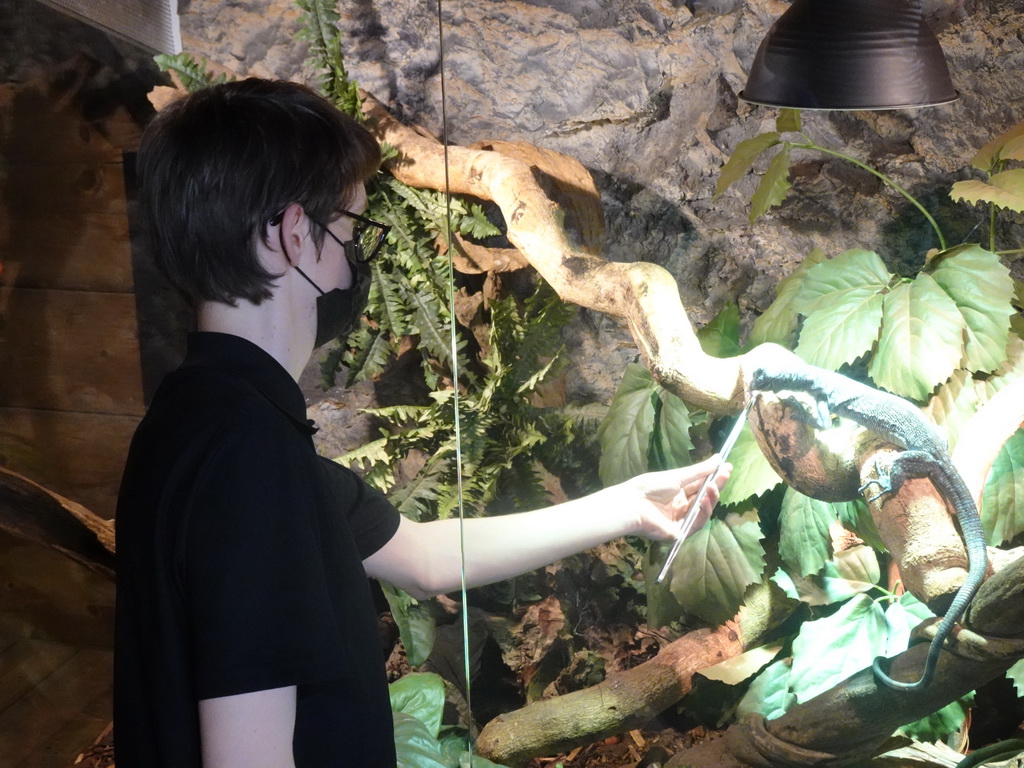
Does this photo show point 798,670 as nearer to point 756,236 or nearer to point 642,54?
point 756,236

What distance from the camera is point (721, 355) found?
3.23 ft

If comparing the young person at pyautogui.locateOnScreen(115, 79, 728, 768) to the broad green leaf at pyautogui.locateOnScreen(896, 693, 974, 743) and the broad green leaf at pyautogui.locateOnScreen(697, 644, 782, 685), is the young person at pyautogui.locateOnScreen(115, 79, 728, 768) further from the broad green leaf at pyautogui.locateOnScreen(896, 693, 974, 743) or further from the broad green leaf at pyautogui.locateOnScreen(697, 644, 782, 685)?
the broad green leaf at pyautogui.locateOnScreen(896, 693, 974, 743)

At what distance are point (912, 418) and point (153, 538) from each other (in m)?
0.85

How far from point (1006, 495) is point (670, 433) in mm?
416

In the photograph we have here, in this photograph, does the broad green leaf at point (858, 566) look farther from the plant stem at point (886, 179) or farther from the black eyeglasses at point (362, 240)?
the black eyeglasses at point (362, 240)

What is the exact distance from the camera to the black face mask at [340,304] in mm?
982

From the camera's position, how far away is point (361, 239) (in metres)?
1.00

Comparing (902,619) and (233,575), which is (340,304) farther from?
(902,619)

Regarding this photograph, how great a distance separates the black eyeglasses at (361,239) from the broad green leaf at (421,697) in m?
0.58

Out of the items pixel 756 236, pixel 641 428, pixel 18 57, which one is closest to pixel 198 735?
pixel 641 428

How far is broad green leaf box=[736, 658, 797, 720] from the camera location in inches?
43.4

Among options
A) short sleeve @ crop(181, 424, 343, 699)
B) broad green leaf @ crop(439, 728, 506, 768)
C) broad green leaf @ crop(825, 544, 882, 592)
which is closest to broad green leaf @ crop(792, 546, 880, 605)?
broad green leaf @ crop(825, 544, 882, 592)

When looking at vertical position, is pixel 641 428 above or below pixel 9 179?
below

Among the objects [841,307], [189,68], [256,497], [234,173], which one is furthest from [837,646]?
[189,68]
